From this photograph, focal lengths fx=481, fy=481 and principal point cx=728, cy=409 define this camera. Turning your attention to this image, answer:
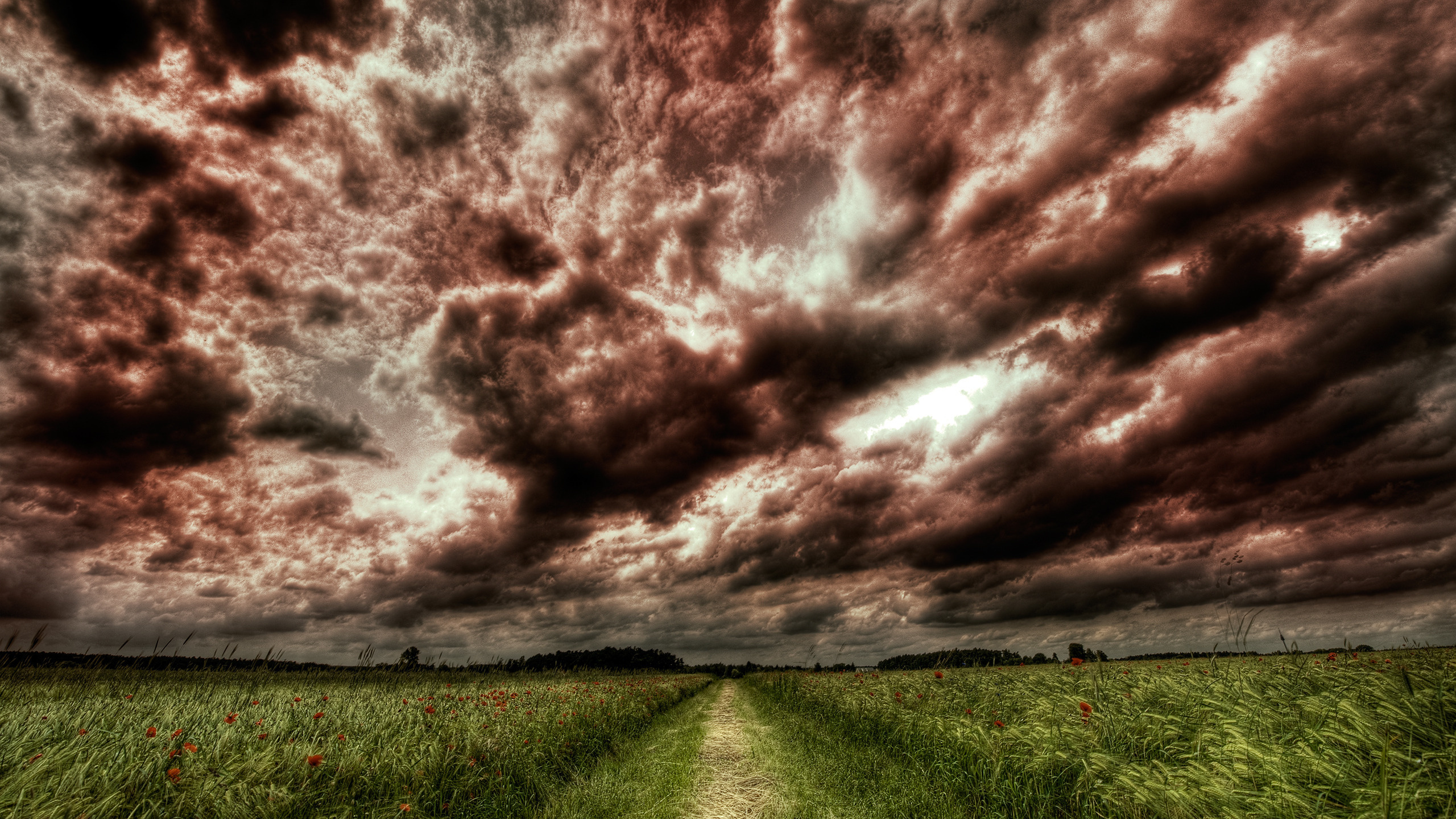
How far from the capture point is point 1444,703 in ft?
14.5

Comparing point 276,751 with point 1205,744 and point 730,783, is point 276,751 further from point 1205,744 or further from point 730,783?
point 1205,744

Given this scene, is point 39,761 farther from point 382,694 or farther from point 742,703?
point 742,703

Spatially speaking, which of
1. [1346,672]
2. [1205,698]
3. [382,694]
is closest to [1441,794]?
[1205,698]

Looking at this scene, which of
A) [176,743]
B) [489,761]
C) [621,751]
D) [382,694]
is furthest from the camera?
[382,694]

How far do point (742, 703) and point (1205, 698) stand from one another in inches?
1071

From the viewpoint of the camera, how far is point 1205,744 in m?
5.53

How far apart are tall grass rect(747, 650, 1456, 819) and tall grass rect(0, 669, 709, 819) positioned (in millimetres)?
6193

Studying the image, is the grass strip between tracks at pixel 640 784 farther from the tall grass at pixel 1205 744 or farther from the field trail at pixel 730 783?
the tall grass at pixel 1205 744

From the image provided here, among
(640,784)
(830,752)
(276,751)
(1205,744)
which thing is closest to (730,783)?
(640,784)

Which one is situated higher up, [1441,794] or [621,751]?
[1441,794]

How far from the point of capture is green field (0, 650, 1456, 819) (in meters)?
4.21

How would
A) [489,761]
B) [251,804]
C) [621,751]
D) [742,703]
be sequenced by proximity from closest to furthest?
[251,804] → [489,761] → [621,751] → [742,703]

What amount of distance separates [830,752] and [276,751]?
9927 mm

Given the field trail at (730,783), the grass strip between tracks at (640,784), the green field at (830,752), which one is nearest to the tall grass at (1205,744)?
the green field at (830,752)
